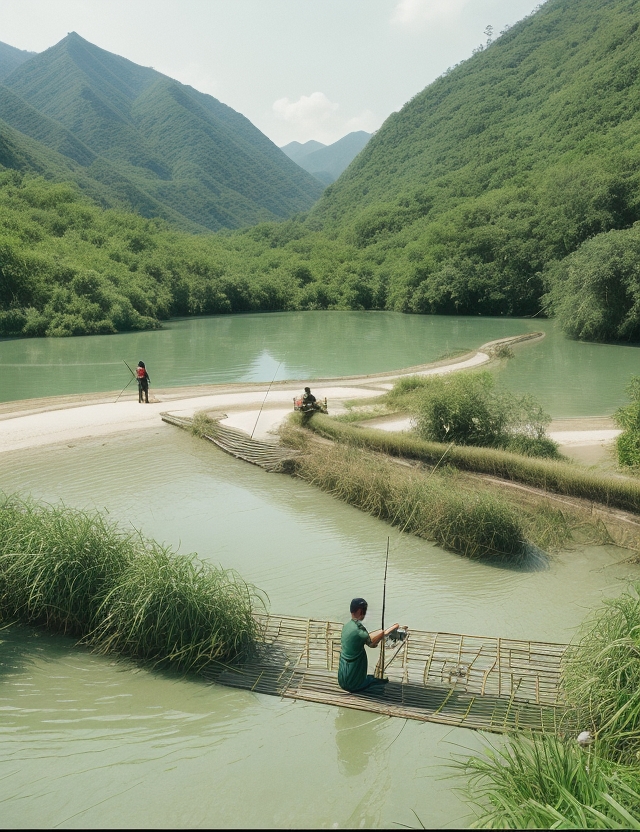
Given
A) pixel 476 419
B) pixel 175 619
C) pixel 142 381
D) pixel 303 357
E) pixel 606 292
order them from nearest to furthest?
pixel 175 619 < pixel 476 419 < pixel 142 381 < pixel 303 357 < pixel 606 292

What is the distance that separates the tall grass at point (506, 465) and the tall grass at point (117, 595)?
21.8 feet

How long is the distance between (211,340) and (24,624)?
117ft

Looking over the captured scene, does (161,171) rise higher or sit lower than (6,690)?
higher

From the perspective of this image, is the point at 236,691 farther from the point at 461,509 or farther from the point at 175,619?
the point at 461,509

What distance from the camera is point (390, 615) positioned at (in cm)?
923

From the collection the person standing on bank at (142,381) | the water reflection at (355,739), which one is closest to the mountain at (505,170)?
the person standing on bank at (142,381)

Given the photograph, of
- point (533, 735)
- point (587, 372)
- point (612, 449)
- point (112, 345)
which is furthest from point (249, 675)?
point (112, 345)

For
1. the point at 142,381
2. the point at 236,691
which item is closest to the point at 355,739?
the point at 236,691

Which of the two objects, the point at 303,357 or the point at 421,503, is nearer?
the point at 421,503

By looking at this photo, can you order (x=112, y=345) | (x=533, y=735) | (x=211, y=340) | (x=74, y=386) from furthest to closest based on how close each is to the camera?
(x=211, y=340) < (x=112, y=345) < (x=74, y=386) < (x=533, y=735)

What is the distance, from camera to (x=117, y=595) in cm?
830

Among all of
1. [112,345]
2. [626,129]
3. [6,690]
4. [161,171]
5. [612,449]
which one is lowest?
[6,690]

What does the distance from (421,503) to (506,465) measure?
93.7 inches

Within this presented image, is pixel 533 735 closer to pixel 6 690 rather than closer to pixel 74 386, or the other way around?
pixel 6 690
